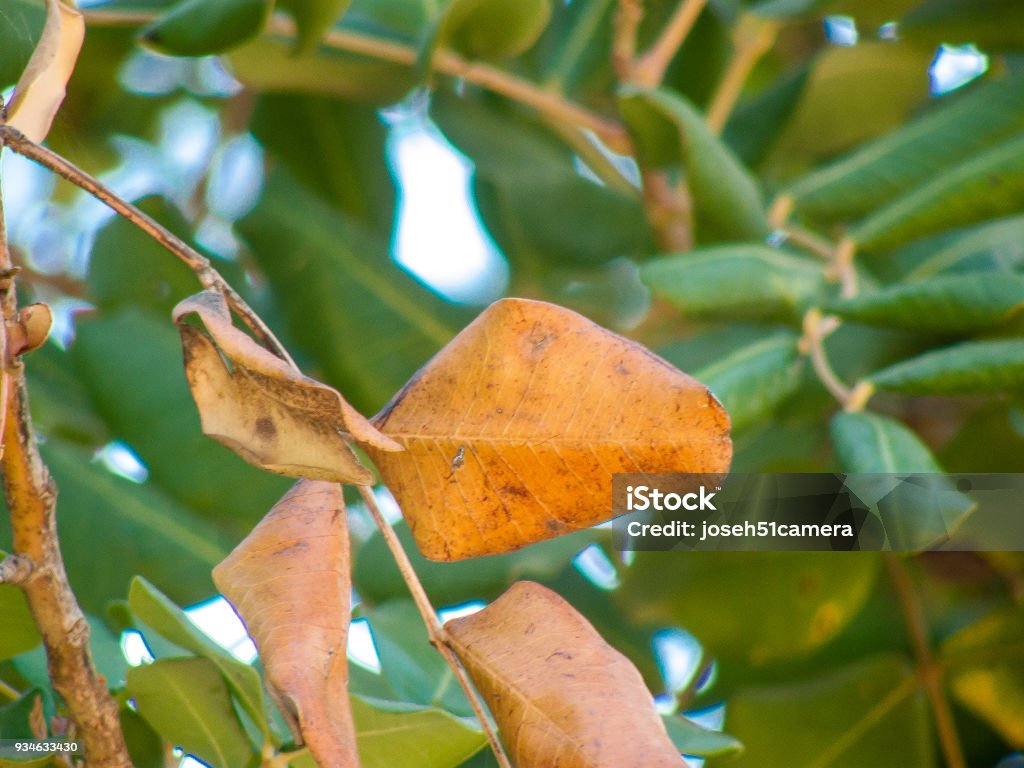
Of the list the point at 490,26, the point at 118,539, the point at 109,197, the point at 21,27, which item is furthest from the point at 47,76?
the point at 490,26

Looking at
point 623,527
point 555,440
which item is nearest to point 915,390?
point 623,527

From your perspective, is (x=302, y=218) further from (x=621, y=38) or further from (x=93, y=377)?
(x=621, y=38)

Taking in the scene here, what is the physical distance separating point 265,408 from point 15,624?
26cm

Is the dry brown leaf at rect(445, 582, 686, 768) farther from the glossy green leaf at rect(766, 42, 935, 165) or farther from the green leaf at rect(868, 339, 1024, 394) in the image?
the glossy green leaf at rect(766, 42, 935, 165)

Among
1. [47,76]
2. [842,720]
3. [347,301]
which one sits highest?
[47,76]

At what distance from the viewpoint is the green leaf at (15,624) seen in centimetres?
58

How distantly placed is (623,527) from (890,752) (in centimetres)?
34

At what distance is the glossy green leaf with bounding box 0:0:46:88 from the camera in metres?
0.61

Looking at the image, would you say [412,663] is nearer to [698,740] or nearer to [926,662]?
[698,740]

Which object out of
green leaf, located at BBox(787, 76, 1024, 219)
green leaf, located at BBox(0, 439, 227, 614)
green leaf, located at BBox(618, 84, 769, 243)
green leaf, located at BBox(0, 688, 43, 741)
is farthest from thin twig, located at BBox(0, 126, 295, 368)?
green leaf, located at BBox(787, 76, 1024, 219)

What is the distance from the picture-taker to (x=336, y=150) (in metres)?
1.08

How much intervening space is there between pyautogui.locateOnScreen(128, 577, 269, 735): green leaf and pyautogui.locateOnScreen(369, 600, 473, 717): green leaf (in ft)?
0.38

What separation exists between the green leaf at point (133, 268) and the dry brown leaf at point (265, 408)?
0.53 meters

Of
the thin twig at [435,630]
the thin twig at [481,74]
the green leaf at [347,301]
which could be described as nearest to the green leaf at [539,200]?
the thin twig at [481,74]
